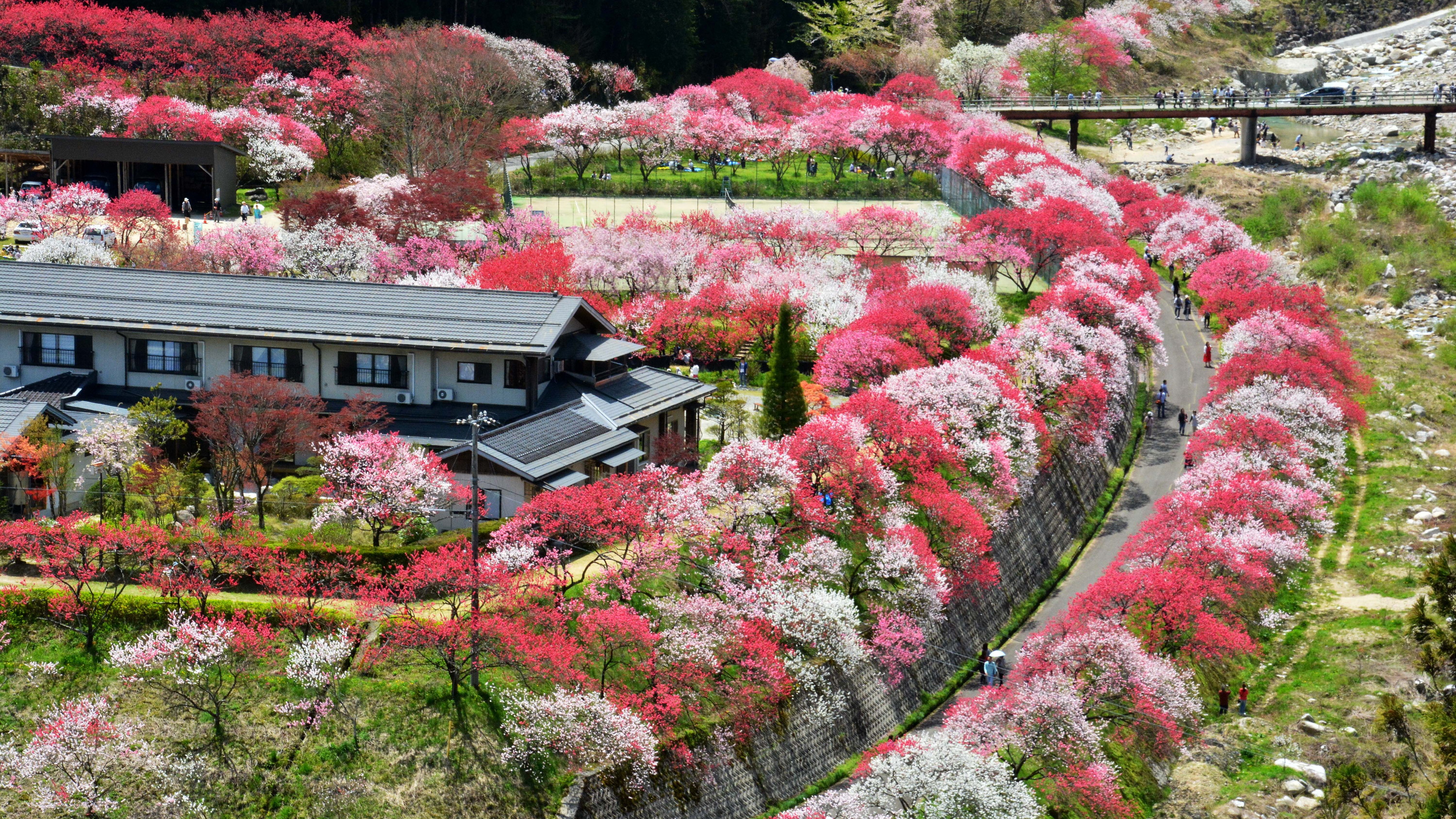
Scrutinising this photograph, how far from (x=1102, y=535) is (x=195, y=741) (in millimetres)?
33689

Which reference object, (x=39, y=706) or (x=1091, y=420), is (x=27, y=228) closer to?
(x=39, y=706)

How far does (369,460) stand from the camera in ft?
145

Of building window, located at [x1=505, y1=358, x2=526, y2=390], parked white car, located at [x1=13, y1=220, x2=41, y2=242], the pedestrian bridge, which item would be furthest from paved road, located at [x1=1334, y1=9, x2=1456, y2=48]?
building window, located at [x1=505, y1=358, x2=526, y2=390]

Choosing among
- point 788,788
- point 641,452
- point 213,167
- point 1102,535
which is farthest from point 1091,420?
point 213,167

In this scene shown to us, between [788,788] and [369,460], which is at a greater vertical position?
[369,460]

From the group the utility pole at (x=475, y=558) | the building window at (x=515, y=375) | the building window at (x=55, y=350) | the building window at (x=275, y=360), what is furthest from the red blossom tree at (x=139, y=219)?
the utility pole at (x=475, y=558)

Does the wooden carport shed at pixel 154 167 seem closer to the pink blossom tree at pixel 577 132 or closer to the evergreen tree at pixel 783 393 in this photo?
the pink blossom tree at pixel 577 132

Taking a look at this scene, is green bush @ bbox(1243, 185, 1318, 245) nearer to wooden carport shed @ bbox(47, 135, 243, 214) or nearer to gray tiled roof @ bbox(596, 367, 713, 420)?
gray tiled roof @ bbox(596, 367, 713, 420)

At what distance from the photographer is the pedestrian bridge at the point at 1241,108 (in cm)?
10194

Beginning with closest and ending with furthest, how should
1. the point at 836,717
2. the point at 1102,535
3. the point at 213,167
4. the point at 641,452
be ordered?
the point at 836,717, the point at 641,452, the point at 1102,535, the point at 213,167

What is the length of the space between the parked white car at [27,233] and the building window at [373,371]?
27722mm

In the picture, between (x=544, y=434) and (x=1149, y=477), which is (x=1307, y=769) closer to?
(x=1149, y=477)

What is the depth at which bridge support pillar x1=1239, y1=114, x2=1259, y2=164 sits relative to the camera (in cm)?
10431

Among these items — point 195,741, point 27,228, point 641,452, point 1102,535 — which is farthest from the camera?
point 27,228
